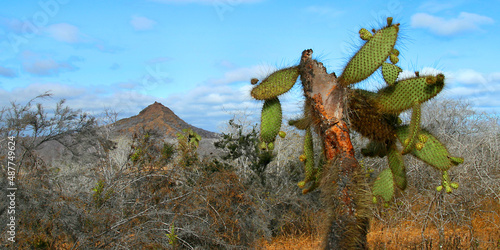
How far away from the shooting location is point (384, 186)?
3.84 meters

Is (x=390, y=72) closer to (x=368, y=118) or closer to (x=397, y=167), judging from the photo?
(x=368, y=118)

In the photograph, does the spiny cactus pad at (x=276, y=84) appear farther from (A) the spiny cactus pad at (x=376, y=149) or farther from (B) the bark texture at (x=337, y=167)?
(A) the spiny cactus pad at (x=376, y=149)

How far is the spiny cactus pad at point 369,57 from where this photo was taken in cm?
351

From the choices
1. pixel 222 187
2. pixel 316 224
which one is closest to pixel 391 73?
pixel 222 187

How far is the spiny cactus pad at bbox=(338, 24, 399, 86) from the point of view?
138 inches

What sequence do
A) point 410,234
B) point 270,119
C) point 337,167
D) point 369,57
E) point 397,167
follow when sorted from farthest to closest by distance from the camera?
point 410,234 → point 397,167 → point 270,119 → point 369,57 → point 337,167

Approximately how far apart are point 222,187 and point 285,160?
278 cm

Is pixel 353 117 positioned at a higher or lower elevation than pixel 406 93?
lower

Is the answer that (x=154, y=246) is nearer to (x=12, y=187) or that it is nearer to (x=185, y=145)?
(x=12, y=187)

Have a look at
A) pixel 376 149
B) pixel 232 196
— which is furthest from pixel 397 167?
pixel 232 196

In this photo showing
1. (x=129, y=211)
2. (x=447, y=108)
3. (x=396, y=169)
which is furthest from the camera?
(x=447, y=108)

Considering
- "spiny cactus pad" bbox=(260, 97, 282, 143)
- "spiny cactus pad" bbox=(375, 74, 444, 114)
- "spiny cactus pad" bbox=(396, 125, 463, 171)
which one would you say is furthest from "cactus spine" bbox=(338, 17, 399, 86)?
"spiny cactus pad" bbox=(396, 125, 463, 171)

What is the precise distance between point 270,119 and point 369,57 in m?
1.13

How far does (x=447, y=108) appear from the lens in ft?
33.5
